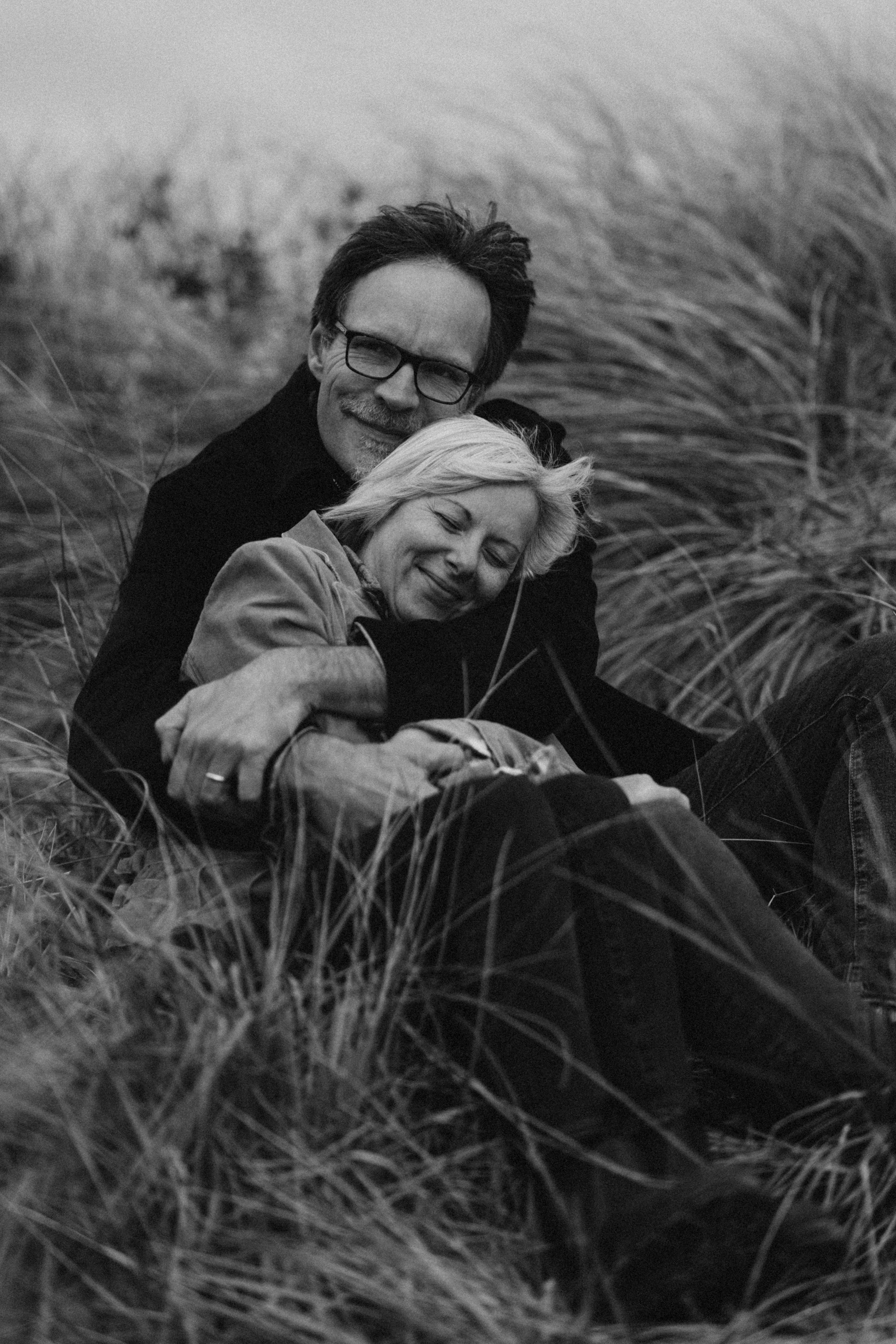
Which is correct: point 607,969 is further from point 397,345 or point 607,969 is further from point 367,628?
point 397,345

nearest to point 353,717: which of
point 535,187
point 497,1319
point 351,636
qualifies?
point 351,636

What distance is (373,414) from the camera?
2.83 metres

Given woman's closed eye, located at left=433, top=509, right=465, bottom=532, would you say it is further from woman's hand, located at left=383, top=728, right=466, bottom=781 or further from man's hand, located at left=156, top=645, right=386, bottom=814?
woman's hand, located at left=383, top=728, right=466, bottom=781

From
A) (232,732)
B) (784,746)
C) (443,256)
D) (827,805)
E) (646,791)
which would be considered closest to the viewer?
(232,732)

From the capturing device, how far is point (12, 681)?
12.6 feet

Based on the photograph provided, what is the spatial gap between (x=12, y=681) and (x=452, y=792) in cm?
211

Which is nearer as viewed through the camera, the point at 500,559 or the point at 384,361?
the point at 500,559

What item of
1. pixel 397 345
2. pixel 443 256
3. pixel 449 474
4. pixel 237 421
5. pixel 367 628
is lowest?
pixel 237 421

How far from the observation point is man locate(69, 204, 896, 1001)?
2266 mm

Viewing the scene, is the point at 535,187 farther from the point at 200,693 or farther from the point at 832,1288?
the point at 832,1288

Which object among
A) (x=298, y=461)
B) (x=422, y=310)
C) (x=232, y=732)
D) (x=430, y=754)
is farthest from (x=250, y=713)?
(x=422, y=310)

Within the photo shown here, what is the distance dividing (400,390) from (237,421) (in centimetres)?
197

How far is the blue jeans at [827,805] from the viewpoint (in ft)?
7.57

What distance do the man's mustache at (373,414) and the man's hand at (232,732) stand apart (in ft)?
2.40
